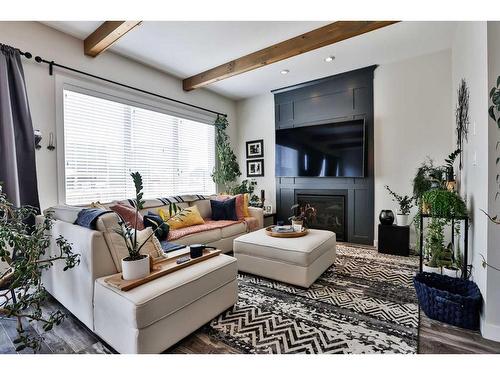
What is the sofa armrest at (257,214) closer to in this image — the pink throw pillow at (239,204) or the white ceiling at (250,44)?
the pink throw pillow at (239,204)

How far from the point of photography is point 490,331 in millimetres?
1556

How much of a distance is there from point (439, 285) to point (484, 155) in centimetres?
108

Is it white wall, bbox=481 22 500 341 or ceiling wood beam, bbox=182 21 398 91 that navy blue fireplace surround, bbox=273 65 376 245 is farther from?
white wall, bbox=481 22 500 341

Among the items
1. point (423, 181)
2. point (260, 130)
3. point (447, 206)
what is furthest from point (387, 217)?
point (260, 130)

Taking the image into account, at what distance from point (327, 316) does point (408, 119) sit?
3.04m

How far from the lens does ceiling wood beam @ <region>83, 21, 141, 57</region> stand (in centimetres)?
238

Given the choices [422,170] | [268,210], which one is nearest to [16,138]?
[268,210]

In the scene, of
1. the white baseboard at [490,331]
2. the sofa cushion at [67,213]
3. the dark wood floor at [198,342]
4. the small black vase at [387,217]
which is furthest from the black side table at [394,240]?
the sofa cushion at [67,213]

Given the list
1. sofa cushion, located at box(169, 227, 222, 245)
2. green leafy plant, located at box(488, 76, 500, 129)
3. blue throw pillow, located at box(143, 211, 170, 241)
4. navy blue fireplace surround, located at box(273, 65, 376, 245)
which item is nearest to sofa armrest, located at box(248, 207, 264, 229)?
navy blue fireplace surround, located at box(273, 65, 376, 245)

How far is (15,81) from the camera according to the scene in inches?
92.2

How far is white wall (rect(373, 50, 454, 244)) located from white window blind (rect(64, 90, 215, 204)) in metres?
2.99
